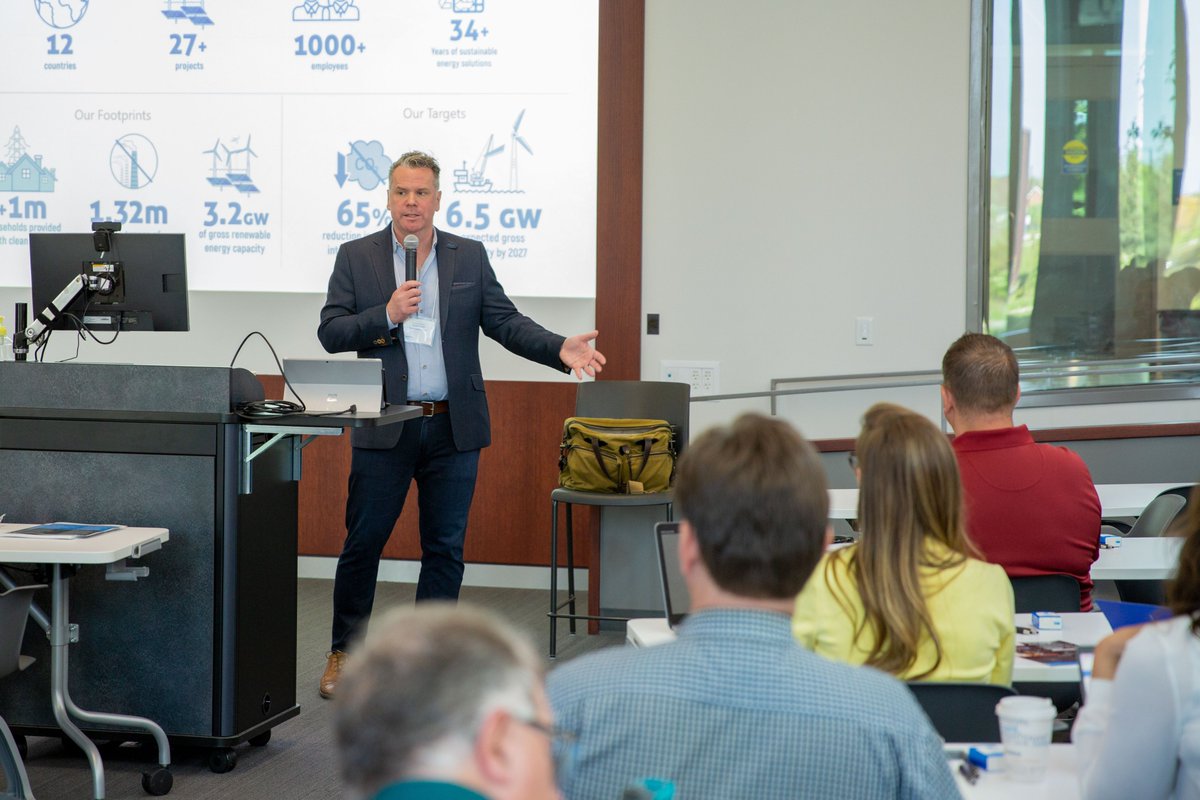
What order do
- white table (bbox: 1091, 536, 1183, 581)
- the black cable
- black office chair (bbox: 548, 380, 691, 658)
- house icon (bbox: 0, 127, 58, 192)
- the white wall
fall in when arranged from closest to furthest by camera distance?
white table (bbox: 1091, 536, 1183, 581), the black cable, black office chair (bbox: 548, 380, 691, 658), the white wall, house icon (bbox: 0, 127, 58, 192)

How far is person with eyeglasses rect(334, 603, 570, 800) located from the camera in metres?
0.75

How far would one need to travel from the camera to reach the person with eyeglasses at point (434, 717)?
2.47 ft

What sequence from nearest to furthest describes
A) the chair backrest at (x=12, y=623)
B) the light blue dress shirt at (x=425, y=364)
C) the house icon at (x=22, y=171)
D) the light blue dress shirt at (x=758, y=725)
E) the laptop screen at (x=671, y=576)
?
the light blue dress shirt at (x=758, y=725)
the laptop screen at (x=671, y=576)
the chair backrest at (x=12, y=623)
the light blue dress shirt at (x=425, y=364)
the house icon at (x=22, y=171)

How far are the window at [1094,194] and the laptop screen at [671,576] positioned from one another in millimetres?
3440

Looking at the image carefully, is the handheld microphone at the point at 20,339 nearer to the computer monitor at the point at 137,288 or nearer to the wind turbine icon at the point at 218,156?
the computer monitor at the point at 137,288

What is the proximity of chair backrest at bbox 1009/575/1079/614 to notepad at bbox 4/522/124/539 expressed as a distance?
7.30 feet

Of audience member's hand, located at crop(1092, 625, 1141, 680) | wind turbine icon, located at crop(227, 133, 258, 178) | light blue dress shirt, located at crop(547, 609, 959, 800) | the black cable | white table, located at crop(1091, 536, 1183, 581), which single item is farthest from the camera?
wind turbine icon, located at crop(227, 133, 258, 178)

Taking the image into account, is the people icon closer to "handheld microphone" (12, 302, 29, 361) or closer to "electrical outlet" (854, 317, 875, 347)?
"handheld microphone" (12, 302, 29, 361)

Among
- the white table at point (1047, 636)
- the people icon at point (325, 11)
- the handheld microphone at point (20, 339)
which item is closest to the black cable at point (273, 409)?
the handheld microphone at point (20, 339)

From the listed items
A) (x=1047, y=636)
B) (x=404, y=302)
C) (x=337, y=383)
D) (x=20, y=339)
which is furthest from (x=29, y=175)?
(x=1047, y=636)

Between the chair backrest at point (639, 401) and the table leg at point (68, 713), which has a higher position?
the chair backrest at point (639, 401)

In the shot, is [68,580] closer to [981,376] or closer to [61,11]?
[981,376]

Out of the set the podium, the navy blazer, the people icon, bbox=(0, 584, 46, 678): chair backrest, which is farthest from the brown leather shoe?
the people icon

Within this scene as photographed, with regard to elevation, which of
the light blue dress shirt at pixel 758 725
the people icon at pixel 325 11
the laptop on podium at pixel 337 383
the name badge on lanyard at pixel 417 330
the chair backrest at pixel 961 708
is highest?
the people icon at pixel 325 11
